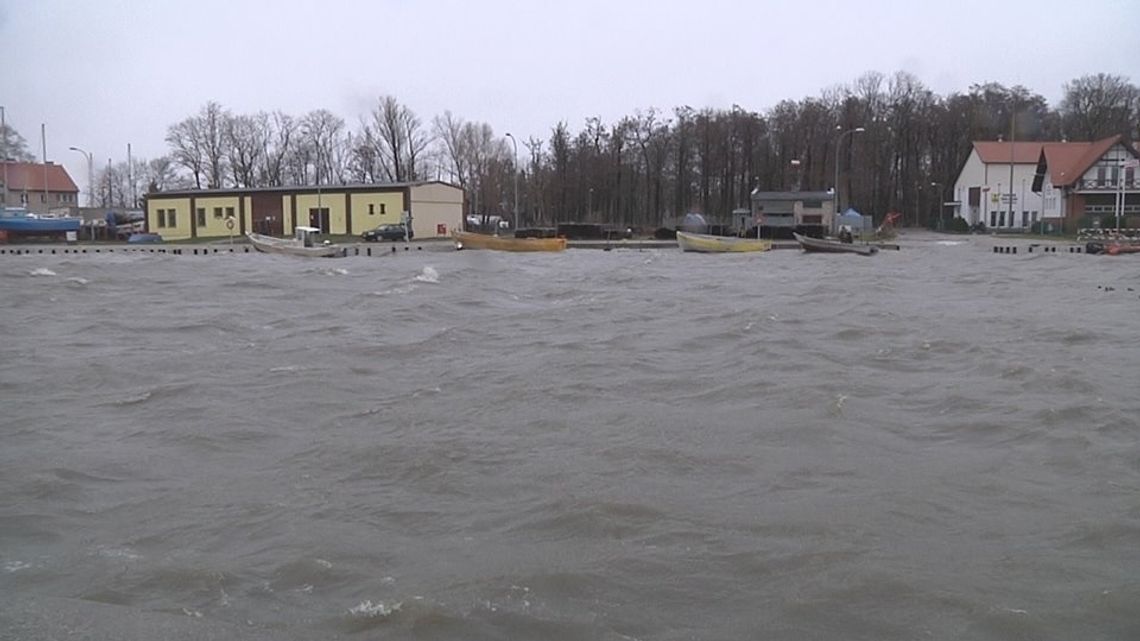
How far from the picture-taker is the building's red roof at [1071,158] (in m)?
78.6

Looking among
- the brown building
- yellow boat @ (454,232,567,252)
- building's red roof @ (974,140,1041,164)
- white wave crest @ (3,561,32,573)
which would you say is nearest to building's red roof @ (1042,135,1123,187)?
building's red roof @ (974,140,1041,164)

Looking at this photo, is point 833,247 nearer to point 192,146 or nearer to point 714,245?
point 714,245

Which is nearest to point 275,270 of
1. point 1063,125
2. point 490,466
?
point 490,466

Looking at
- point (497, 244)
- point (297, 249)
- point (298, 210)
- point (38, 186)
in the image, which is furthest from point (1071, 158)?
point (38, 186)

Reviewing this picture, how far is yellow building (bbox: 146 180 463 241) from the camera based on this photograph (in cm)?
7144

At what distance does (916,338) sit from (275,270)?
86.8 feet

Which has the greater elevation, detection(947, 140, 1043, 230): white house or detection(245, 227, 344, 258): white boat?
detection(947, 140, 1043, 230): white house

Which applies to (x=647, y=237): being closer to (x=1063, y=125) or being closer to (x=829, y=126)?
(x=829, y=126)

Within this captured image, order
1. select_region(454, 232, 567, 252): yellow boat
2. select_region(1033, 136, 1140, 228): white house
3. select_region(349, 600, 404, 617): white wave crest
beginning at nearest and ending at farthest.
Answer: select_region(349, 600, 404, 617): white wave crest < select_region(454, 232, 567, 252): yellow boat < select_region(1033, 136, 1140, 228): white house

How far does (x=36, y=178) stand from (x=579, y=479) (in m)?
119

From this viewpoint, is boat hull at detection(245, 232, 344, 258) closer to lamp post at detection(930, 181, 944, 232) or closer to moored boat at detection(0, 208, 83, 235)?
moored boat at detection(0, 208, 83, 235)

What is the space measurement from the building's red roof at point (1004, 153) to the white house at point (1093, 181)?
7.42 meters

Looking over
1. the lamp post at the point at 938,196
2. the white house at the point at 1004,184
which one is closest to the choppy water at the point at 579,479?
the white house at the point at 1004,184

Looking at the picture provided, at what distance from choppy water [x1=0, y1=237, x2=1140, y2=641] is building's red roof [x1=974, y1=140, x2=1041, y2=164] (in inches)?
3013
